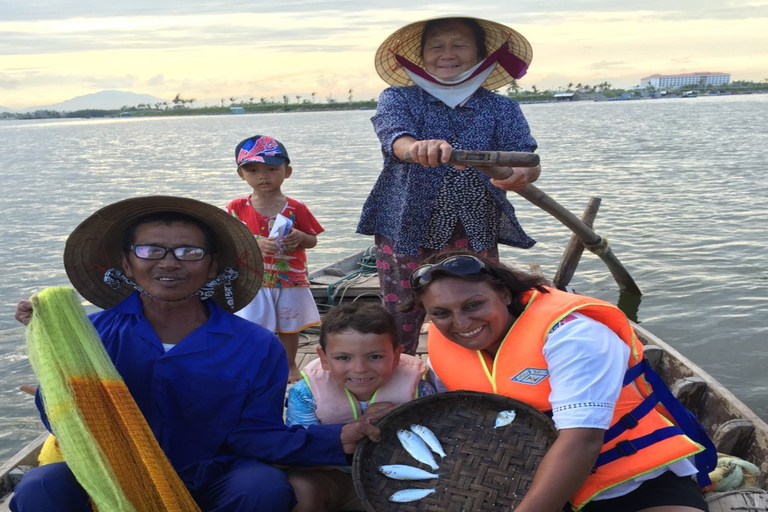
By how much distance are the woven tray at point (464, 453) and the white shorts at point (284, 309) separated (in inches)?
82.0

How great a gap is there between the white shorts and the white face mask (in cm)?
184

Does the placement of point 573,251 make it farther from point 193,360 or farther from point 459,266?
point 193,360

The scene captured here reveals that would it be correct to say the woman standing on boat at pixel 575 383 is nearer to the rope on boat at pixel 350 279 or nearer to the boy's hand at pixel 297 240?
the boy's hand at pixel 297 240

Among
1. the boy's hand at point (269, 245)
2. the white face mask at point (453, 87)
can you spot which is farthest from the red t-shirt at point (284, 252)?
the white face mask at point (453, 87)

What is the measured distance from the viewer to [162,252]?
2408 mm

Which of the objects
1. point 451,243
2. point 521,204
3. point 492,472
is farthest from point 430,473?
point 521,204

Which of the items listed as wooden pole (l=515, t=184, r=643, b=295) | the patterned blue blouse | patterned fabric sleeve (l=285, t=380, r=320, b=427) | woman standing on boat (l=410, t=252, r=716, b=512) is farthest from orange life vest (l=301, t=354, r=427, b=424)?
wooden pole (l=515, t=184, r=643, b=295)

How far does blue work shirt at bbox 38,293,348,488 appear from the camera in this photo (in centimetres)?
240

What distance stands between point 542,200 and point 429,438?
254 cm

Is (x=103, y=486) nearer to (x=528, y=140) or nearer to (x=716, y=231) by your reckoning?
(x=528, y=140)

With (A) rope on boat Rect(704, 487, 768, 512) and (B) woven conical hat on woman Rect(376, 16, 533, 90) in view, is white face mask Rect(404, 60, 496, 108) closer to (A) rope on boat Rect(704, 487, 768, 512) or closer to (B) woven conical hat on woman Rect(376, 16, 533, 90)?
(B) woven conical hat on woman Rect(376, 16, 533, 90)

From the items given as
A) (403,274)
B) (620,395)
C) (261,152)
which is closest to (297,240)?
(261,152)

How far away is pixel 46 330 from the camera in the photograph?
7.16ft

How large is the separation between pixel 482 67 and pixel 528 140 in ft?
1.33
